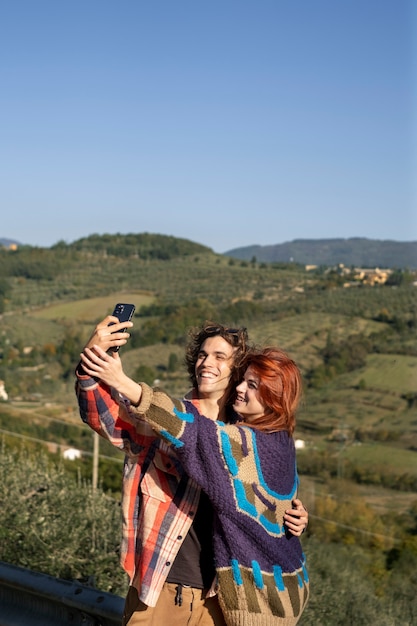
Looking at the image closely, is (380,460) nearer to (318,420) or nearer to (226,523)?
(318,420)

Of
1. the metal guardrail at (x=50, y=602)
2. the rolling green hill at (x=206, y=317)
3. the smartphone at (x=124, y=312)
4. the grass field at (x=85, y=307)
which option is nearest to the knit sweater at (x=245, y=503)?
the smartphone at (x=124, y=312)

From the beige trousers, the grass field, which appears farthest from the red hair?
the grass field

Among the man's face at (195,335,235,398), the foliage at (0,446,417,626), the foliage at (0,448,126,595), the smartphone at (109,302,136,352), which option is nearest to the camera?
the smartphone at (109,302,136,352)

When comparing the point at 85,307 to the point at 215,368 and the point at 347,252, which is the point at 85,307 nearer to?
the point at 347,252

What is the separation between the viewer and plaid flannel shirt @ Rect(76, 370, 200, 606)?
7.90ft

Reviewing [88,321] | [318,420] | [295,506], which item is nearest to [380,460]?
[318,420]

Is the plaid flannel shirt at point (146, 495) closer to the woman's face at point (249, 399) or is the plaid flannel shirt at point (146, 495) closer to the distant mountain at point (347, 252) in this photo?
the woman's face at point (249, 399)

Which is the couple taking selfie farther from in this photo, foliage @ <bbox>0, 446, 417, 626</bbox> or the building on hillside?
the building on hillside

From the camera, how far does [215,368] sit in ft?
8.43

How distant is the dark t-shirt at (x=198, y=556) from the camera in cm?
Result: 244

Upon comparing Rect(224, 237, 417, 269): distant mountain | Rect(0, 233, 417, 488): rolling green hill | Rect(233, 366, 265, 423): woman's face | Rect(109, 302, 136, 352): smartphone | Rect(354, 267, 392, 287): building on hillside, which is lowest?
Rect(0, 233, 417, 488): rolling green hill

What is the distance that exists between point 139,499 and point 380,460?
38.4 m

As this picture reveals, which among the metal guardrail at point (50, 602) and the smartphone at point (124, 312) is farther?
the metal guardrail at point (50, 602)

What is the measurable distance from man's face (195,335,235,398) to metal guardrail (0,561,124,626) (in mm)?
799
